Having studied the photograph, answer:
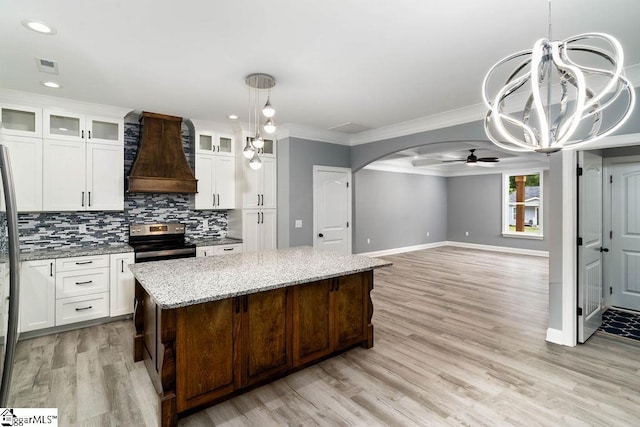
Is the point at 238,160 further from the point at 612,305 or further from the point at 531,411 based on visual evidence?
the point at 612,305

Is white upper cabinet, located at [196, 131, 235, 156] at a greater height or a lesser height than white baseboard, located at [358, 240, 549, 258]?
greater

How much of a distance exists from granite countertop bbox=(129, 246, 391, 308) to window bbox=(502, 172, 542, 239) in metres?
7.57

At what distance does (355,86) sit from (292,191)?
2.13m

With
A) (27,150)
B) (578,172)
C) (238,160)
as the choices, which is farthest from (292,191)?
(578,172)

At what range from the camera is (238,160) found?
503 centimetres

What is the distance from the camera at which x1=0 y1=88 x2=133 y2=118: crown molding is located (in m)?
3.47

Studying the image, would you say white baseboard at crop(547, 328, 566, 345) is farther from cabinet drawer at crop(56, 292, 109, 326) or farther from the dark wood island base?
cabinet drawer at crop(56, 292, 109, 326)

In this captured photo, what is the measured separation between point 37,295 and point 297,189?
3374 millimetres

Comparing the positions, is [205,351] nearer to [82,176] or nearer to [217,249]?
[217,249]

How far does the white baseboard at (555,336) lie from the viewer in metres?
3.29

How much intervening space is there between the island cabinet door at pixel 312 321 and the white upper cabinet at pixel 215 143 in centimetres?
299

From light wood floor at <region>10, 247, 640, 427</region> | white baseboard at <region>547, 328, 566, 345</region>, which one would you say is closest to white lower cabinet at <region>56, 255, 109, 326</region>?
light wood floor at <region>10, 247, 640, 427</region>

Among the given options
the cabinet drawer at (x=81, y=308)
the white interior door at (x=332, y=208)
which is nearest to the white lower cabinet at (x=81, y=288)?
the cabinet drawer at (x=81, y=308)

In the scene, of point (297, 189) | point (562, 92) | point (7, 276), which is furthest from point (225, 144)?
point (562, 92)
